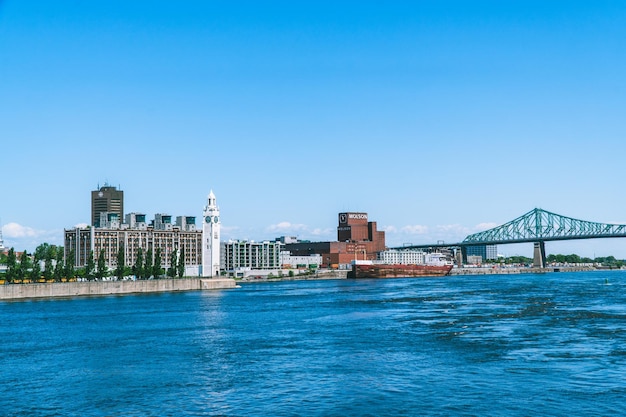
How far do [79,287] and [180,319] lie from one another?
52.0 meters

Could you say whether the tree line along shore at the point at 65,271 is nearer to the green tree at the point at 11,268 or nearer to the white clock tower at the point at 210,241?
the green tree at the point at 11,268

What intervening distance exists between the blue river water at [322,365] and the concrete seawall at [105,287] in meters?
39.1

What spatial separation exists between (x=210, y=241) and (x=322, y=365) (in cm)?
12213

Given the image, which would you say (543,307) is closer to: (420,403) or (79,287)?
(420,403)

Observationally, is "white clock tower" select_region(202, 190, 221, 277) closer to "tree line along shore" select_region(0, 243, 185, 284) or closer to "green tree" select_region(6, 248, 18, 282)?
"tree line along shore" select_region(0, 243, 185, 284)

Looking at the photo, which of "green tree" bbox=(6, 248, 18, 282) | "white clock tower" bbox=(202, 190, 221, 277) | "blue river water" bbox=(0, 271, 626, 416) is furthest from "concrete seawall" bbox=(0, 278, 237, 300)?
"blue river water" bbox=(0, 271, 626, 416)

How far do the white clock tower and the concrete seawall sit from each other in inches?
250

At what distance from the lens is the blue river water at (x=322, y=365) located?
1198 inches

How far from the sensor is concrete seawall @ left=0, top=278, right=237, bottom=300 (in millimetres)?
107194

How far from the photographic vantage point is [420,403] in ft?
99.3

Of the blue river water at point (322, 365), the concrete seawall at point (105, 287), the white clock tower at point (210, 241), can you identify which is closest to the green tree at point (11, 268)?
the concrete seawall at point (105, 287)

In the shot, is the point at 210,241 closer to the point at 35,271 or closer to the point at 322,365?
the point at 35,271

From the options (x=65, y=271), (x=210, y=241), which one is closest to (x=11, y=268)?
(x=65, y=271)

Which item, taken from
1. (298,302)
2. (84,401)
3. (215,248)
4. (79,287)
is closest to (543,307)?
(298,302)
